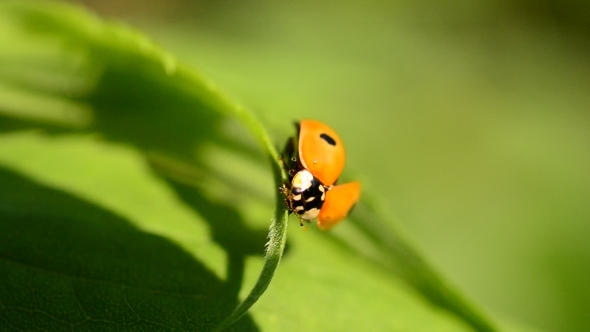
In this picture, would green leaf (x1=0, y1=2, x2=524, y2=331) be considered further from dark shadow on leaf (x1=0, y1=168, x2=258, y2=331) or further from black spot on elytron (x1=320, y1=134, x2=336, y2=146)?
black spot on elytron (x1=320, y1=134, x2=336, y2=146)

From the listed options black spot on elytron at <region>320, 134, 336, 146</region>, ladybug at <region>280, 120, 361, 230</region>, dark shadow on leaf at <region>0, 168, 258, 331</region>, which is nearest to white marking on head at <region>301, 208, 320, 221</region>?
ladybug at <region>280, 120, 361, 230</region>

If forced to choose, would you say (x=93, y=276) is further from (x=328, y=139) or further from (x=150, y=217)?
(x=328, y=139)

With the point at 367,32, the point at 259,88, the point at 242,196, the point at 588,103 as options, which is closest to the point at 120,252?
the point at 242,196

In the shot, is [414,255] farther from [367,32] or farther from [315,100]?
[367,32]

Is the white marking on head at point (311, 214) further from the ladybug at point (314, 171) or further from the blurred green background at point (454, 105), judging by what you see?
the blurred green background at point (454, 105)

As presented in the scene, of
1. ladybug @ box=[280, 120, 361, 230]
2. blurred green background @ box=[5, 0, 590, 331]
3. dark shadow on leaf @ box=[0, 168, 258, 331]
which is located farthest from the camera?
blurred green background @ box=[5, 0, 590, 331]

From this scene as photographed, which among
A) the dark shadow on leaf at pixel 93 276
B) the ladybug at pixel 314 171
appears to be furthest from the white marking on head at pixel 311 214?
the dark shadow on leaf at pixel 93 276

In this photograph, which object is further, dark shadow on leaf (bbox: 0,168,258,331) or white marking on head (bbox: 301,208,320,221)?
white marking on head (bbox: 301,208,320,221)

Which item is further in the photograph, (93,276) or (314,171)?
(314,171)

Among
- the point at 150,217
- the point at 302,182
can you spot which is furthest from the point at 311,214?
the point at 150,217
